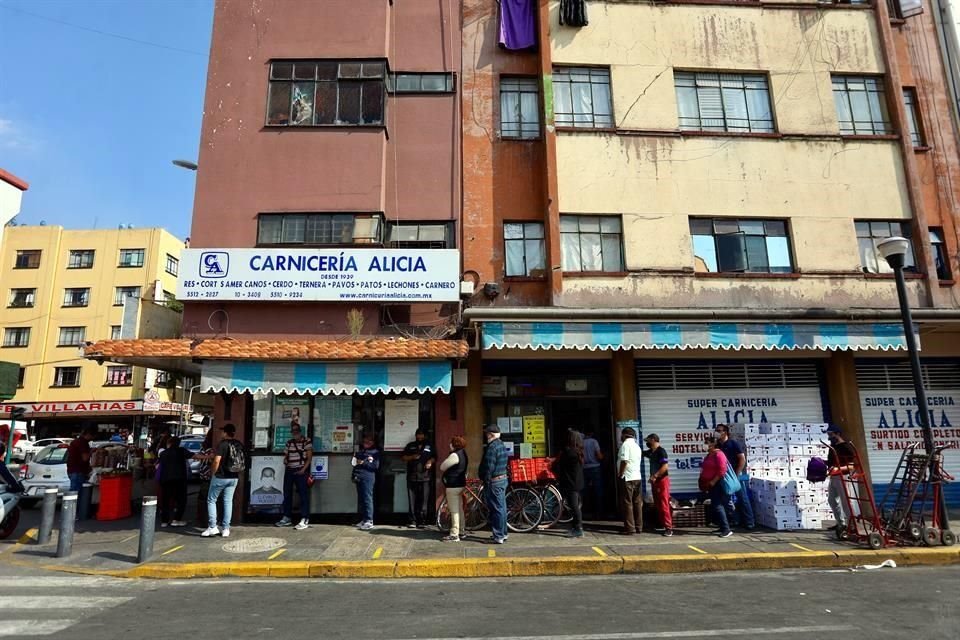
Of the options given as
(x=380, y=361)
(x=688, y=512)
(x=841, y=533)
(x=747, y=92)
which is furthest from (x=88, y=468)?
(x=747, y=92)

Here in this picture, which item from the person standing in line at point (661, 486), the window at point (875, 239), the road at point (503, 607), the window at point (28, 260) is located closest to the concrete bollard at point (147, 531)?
the road at point (503, 607)

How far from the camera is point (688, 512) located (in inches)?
423

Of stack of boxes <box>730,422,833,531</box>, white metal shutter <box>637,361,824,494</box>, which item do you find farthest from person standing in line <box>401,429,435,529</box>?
stack of boxes <box>730,422,833,531</box>

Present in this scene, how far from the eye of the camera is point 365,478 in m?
10.7

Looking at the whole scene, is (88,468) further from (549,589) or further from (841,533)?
(841,533)

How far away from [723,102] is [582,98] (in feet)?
11.1

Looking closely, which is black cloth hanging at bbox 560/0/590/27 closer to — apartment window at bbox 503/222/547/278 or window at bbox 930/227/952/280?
apartment window at bbox 503/222/547/278

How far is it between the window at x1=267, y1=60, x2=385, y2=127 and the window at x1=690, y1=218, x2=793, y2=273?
7719mm

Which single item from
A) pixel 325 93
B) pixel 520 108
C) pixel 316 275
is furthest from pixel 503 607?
pixel 325 93

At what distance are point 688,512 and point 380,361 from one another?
646cm

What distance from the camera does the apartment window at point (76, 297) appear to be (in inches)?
1460

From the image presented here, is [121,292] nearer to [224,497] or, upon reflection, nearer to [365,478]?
[224,497]

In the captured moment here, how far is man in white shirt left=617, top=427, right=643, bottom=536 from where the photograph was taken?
33.7 ft

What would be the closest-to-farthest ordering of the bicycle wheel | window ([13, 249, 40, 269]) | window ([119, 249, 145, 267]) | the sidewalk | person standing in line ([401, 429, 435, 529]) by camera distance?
1. the sidewalk
2. the bicycle wheel
3. person standing in line ([401, 429, 435, 529])
4. window ([13, 249, 40, 269])
5. window ([119, 249, 145, 267])
